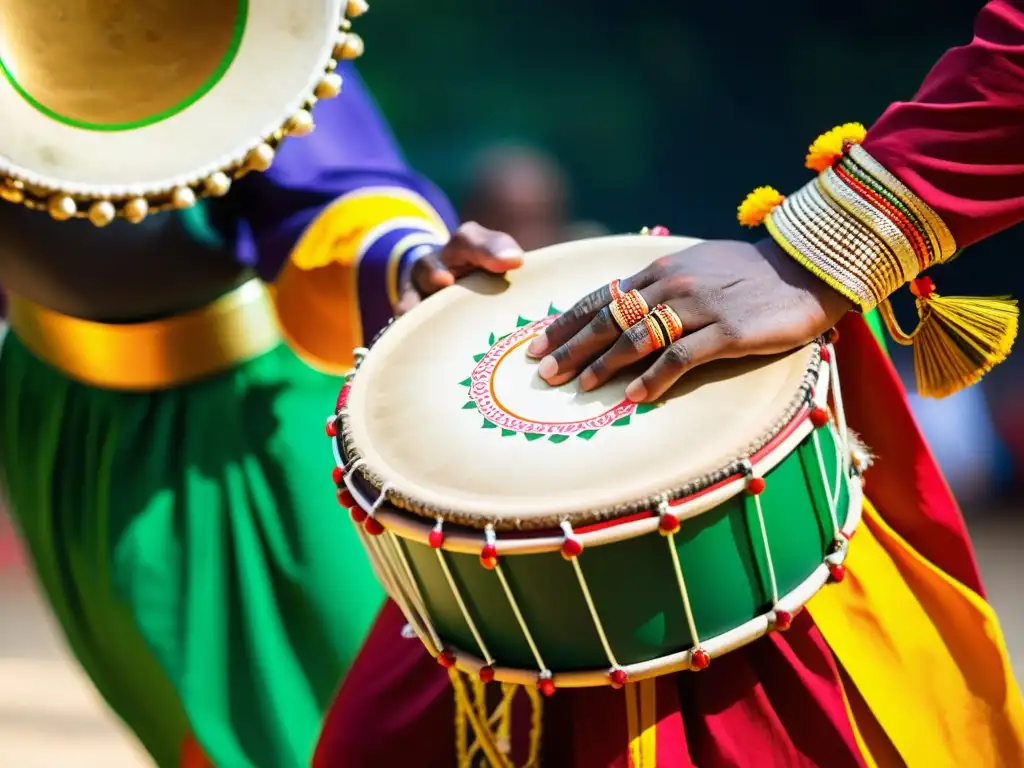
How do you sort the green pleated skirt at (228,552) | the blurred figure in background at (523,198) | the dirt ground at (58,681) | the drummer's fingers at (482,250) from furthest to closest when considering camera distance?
the blurred figure in background at (523,198) < the dirt ground at (58,681) < the green pleated skirt at (228,552) < the drummer's fingers at (482,250)

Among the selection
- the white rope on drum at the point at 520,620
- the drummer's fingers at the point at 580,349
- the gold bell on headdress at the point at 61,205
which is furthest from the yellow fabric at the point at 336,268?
the white rope on drum at the point at 520,620

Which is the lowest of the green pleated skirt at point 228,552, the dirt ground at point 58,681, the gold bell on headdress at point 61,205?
the dirt ground at point 58,681

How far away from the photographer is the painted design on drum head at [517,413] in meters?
0.75

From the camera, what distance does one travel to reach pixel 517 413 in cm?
78

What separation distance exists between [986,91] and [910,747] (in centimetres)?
44

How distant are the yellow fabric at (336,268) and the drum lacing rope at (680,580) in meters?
0.52

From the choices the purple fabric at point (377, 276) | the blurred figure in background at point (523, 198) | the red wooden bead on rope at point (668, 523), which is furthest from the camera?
the blurred figure in background at point (523, 198)

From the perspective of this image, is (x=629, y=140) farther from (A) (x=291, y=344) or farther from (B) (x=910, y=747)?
(B) (x=910, y=747)

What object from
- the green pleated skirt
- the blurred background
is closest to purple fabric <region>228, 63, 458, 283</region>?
the green pleated skirt

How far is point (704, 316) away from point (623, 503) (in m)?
0.15

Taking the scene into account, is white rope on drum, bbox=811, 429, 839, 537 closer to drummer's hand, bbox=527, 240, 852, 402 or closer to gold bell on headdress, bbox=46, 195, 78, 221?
drummer's hand, bbox=527, 240, 852, 402

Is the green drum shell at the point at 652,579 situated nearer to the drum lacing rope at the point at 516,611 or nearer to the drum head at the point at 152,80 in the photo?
the drum lacing rope at the point at 516,611

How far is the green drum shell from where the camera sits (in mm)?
711

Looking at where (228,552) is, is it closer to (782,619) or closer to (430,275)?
(430,275)
